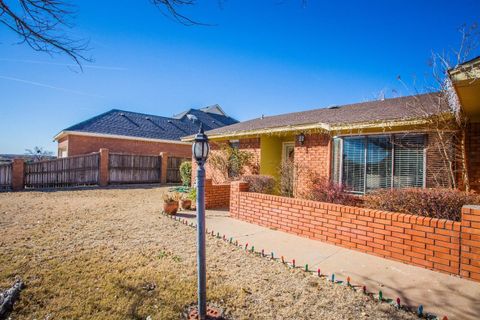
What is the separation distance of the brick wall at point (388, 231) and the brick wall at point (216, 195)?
2.96m

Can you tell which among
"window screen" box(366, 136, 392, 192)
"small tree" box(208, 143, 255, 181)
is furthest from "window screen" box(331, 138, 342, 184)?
"small tree" box(208, 143, 255, 181)

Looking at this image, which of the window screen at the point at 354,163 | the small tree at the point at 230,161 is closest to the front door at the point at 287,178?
the small tree at the point at 230,161

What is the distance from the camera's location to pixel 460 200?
4586 mm

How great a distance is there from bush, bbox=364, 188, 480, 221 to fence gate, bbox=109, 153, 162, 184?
640 inches

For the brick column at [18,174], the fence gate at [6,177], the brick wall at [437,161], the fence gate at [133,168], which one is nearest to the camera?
the brick wall at [437,161]

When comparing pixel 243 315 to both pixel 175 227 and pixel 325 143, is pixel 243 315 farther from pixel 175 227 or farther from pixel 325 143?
pixel 325 143

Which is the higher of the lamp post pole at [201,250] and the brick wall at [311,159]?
the brick wall at [311,159]

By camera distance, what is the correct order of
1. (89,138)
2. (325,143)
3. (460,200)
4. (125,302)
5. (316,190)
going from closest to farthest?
(125,302)
(460,200)
(316,190)
(325,143)
(89,138)

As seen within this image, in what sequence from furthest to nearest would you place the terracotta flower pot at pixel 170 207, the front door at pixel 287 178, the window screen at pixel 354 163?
the front door at pixel 287 178 → the terracotta flower pot at pixel 170 207 → the window screen at pixel 354 163

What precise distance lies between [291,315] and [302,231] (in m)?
3.01

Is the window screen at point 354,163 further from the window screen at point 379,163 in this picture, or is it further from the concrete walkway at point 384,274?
the concrete walkway at point 384,274

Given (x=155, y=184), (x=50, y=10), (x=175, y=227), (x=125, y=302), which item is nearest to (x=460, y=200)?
(x=125, y=302)

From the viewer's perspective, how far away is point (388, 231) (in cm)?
453

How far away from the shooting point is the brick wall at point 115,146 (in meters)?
18.0
